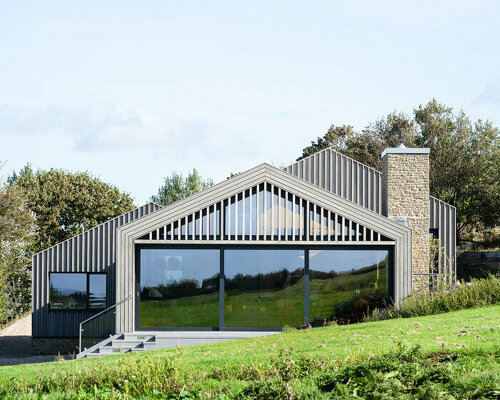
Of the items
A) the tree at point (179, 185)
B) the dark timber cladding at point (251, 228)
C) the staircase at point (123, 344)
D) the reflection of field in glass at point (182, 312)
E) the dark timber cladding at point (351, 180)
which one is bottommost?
the staircase at point (123, 344)

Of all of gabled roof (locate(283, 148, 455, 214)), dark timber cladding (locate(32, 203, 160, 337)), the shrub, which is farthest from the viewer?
gabled roof (locate(283, 148, 455, 214))

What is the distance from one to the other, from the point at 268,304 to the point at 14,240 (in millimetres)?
15330

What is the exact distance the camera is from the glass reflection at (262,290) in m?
18.5

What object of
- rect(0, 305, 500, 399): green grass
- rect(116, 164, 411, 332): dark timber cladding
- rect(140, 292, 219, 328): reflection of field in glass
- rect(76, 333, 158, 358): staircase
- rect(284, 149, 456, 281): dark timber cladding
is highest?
rect(284, 149, 456, 281): dark timber cladding

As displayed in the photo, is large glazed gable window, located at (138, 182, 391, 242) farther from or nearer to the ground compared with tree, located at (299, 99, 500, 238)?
nearer to the ground

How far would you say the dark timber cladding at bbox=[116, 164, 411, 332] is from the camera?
1811 centimetres

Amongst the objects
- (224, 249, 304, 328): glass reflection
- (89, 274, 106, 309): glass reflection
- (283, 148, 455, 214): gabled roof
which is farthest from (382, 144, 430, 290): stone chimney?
(89, 274, 106, 309): glass reflection

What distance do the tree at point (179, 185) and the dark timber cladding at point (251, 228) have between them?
137 feet

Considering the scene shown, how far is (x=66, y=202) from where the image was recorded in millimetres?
40156

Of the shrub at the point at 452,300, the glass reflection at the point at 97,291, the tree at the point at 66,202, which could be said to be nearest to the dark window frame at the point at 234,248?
the shrub at the point at 452,300

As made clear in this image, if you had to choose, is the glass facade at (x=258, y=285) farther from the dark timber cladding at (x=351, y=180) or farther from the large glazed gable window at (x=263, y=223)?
the dark timber cladding at (x=351, y=180)

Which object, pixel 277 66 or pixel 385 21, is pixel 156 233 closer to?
pixel 277 66

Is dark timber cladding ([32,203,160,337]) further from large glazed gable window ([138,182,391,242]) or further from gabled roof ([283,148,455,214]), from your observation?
gabled roof ([283,148,455,214])

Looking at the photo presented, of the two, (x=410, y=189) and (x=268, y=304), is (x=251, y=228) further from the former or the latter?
(x=410, y=189)
